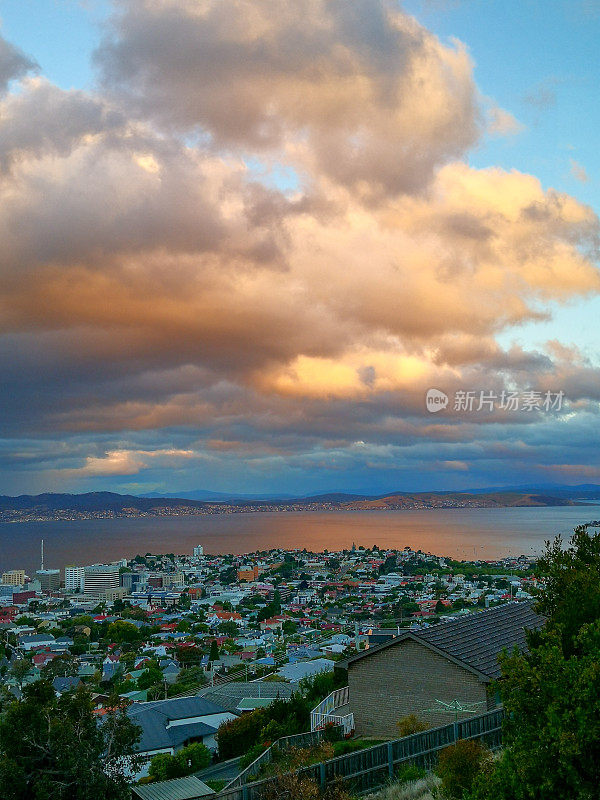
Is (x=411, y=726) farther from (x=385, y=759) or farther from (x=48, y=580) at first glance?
(x=48, y=580)

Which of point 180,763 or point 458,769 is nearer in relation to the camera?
point 458,769

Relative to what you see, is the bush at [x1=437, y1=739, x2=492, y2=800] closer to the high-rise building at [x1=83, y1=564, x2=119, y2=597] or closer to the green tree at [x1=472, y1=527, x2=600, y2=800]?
the green tree at [x1=472, y1=527, x2=600, y2=800]

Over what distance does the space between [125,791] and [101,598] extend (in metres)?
108

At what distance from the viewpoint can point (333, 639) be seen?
57688 millimetres

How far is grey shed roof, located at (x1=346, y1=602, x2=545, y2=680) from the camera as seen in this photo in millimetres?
13281

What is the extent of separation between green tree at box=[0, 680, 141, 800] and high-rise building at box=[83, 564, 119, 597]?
363ft

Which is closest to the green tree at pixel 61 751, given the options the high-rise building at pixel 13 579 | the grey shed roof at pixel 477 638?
the grey shed roof at pixel 477 638

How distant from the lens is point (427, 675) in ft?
44.2

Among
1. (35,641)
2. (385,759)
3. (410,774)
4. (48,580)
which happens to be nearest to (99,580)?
(48,580)

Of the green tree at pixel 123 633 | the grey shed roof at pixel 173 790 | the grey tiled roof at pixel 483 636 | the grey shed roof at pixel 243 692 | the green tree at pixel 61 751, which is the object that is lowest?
the green tree at pixel 123 633

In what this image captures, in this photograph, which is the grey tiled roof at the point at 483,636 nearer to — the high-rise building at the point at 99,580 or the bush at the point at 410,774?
the bush at the point at 410,774

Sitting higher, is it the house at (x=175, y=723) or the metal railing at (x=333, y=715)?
the metal railing at (x=333, y=715)

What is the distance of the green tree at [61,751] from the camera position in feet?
31.5

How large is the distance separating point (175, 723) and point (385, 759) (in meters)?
19.9
